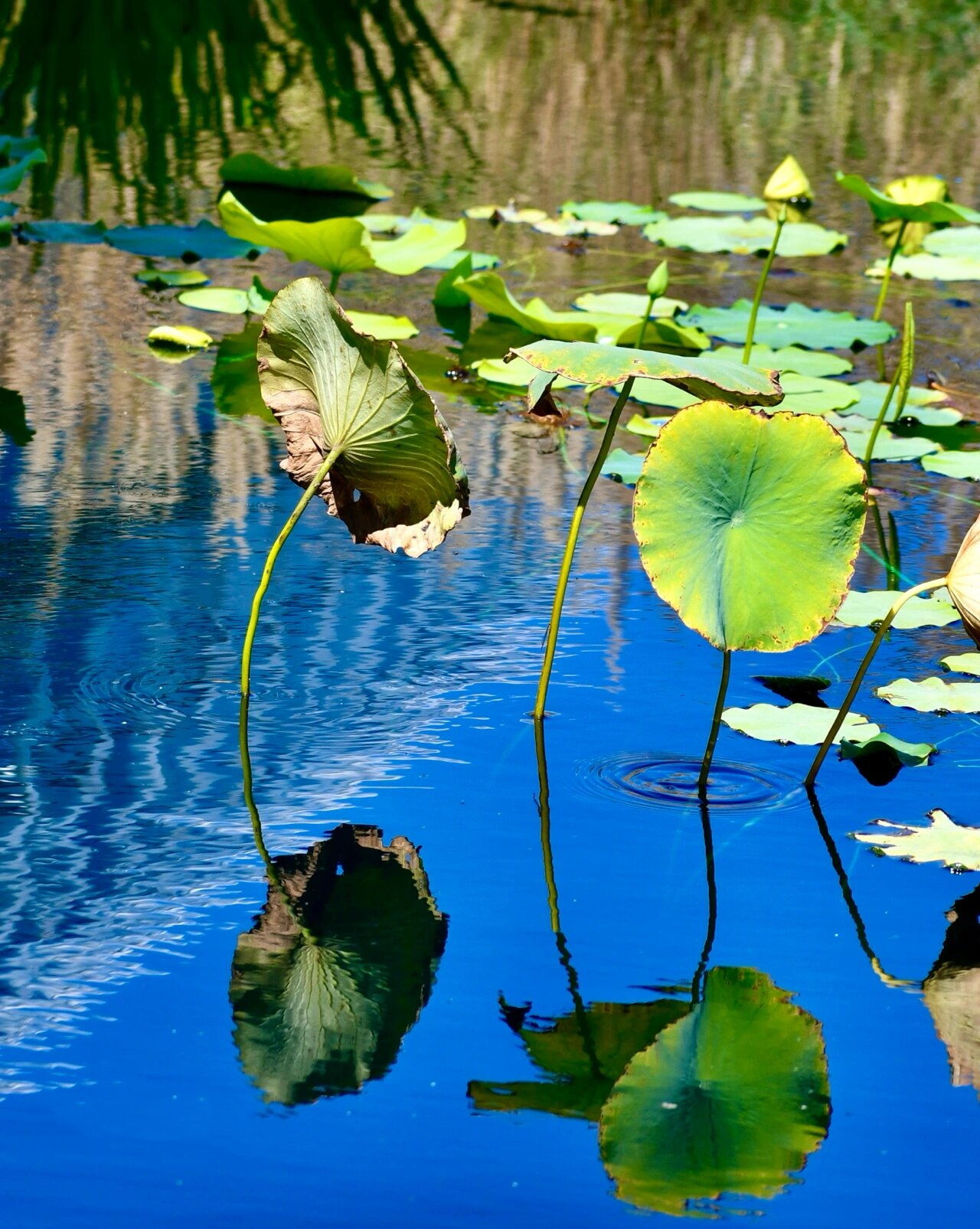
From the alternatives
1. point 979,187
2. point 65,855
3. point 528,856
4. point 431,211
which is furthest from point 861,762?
point 979,187

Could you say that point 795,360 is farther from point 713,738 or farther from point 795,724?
point 713,738

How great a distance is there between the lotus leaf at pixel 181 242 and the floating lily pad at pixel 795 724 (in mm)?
2218

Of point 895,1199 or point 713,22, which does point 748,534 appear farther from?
point 713,22

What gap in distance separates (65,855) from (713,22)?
7.54 meters

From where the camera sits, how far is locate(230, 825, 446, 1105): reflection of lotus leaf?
3.39 ft

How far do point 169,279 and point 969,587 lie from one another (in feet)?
8.01

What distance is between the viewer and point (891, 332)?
3.17 metres

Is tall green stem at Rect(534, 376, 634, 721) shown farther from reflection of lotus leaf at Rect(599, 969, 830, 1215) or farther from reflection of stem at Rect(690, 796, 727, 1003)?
reflection of lotus leaf at Rect(599, 969, 830, 1215)

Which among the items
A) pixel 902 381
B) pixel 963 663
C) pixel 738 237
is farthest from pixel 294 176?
pixel 963 663

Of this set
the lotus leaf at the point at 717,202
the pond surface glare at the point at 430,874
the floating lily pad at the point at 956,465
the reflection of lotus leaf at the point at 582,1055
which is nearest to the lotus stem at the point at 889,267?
the pond surface glare at the point at 430,874

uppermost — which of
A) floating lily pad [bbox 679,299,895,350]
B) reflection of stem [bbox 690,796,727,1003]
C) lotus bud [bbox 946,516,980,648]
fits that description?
lotus bud [bbox 946,516,980,648]

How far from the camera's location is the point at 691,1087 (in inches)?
40.4

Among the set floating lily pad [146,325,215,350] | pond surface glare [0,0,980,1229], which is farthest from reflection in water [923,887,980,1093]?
floating lily pad [146,325,215,350]

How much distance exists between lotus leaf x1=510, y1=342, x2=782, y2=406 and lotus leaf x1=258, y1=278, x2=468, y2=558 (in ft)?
0.46
